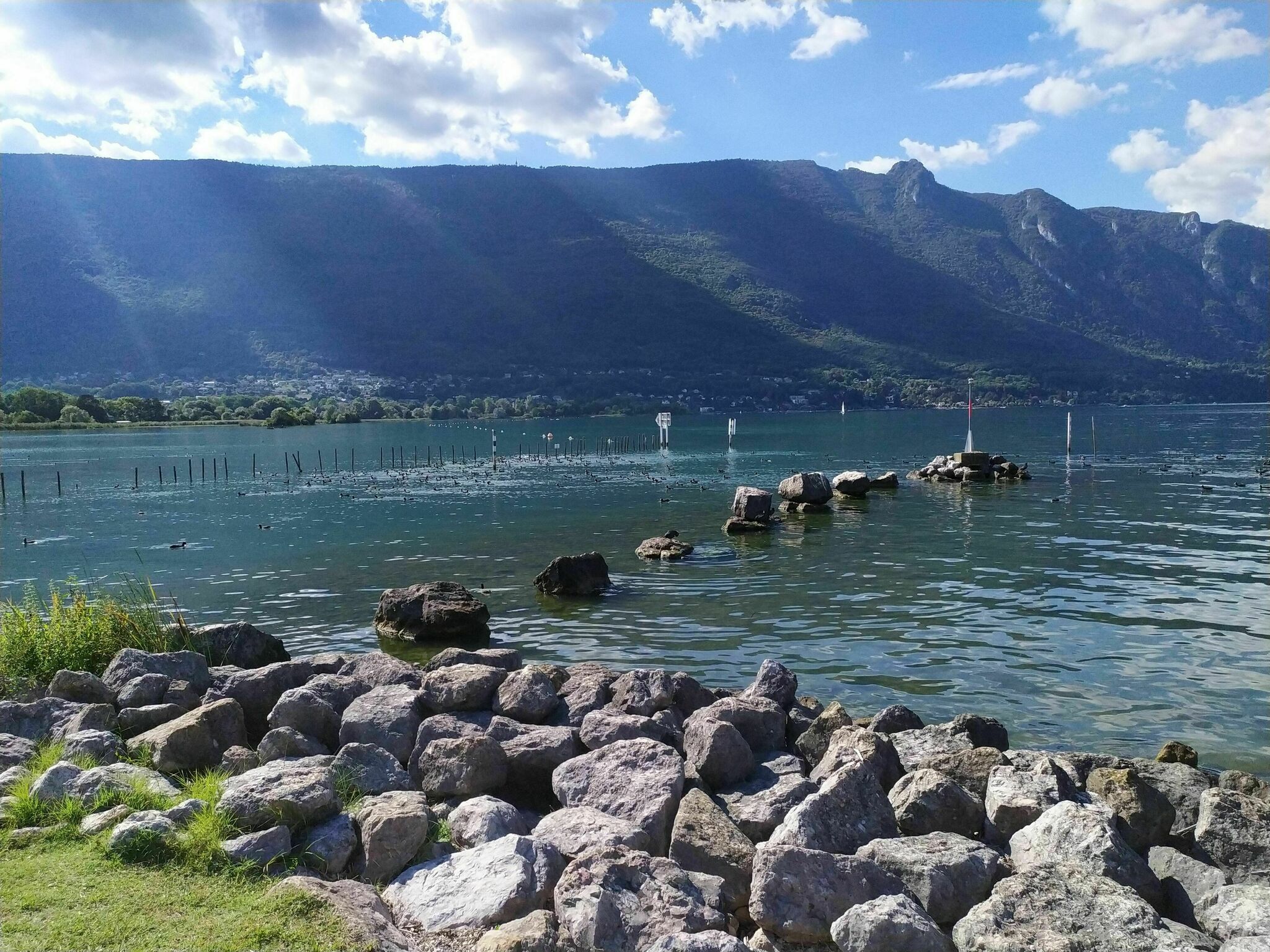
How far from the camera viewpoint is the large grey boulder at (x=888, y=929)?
688 cm

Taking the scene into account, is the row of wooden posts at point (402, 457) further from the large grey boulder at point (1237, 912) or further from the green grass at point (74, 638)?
the large grey boulder at point (1237, 912)

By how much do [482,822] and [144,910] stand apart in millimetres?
2904

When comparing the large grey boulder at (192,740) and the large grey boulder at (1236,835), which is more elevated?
the large grey boulder at (192,740)

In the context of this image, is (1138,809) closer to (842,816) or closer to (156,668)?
(842,816)

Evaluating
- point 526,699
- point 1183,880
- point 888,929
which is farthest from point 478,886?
point 1183,880

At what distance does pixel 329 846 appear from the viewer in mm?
8477

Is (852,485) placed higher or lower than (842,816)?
lower

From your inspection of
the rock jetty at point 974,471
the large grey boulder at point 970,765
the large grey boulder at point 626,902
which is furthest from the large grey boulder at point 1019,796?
the rock jetty at point 974,471

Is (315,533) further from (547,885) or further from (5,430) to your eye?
(5,430)

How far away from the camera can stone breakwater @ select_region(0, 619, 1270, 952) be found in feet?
23.7

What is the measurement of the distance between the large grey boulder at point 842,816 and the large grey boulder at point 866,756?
0.97m

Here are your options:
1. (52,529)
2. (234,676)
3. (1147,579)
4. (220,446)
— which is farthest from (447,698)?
(220,446)

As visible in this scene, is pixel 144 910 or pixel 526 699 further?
pixel 526 699

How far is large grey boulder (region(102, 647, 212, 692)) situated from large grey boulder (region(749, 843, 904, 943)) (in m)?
9.36
